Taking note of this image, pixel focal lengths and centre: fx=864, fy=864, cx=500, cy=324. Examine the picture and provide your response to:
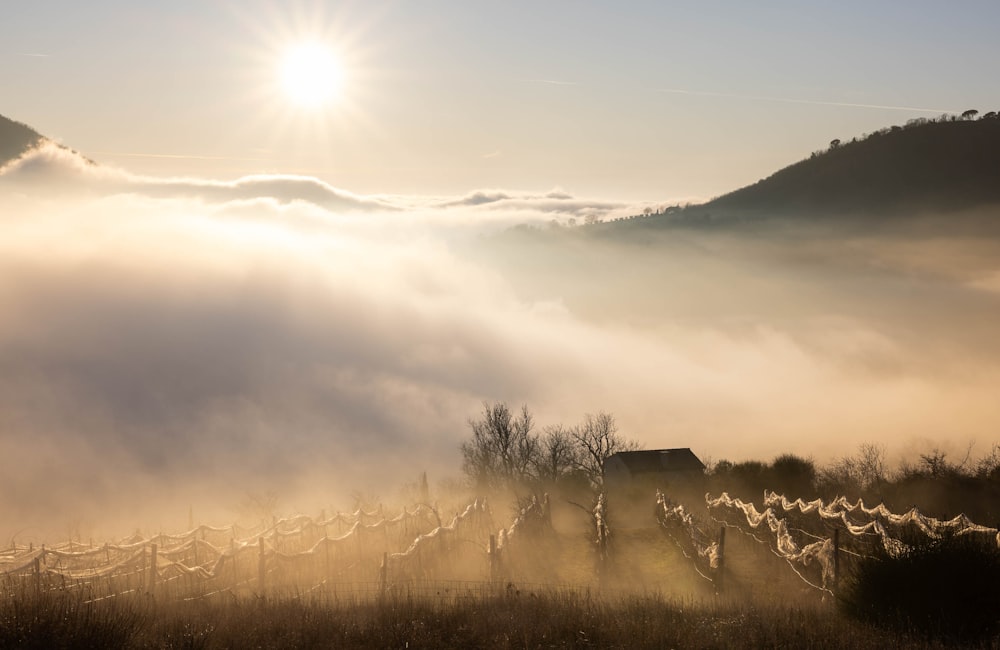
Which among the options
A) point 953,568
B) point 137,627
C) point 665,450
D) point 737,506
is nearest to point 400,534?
point 737,506

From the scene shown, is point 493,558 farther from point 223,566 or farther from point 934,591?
point 934,591

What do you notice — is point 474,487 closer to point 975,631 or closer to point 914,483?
point 914,483

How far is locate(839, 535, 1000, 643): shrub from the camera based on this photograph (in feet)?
Answer: 58.8

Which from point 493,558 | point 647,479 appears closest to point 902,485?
point 647,479

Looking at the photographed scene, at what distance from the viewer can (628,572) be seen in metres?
36.8

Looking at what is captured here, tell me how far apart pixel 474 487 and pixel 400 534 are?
60.8 meters

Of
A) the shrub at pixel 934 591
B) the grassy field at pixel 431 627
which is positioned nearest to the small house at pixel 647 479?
the shrub at pixel 934 591

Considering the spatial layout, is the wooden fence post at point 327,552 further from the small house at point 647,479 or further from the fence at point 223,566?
the small house at point 647,479

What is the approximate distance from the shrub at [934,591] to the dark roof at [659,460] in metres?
92.4

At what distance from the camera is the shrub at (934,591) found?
17.9 metres

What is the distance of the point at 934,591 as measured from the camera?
18688 mm

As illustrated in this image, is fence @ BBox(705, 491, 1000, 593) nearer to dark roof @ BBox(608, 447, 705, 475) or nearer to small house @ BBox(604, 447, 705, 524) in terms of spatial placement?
small house @ BBox(604, 447, 705, 524)

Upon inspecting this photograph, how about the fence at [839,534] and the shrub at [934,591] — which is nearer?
the shrub at [934,591]

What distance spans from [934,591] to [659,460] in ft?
325
